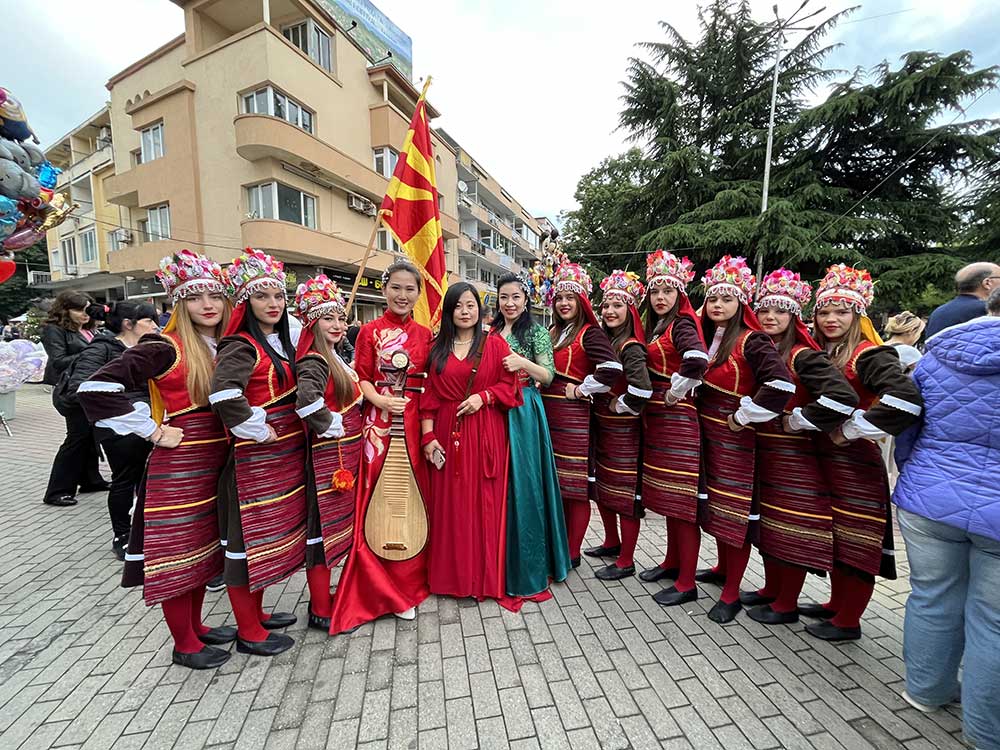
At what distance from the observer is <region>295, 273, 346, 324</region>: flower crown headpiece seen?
10.4 feet

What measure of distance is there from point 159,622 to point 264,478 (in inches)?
61.3

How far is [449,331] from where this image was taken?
9.66ft

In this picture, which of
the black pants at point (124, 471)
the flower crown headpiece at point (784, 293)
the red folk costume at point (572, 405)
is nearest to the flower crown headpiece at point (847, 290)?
the flower crown headpiece at point (784, 293)

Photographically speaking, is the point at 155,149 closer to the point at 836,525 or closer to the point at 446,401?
the point at 446,401

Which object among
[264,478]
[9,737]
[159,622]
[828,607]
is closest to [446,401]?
[264,478]

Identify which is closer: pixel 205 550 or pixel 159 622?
pixel 205 550

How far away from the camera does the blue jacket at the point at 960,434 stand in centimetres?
178

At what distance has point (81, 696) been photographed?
89.0 inches

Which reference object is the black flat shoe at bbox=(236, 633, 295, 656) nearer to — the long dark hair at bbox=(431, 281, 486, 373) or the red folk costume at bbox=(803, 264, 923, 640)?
the long dark hair at bbox=(431, 281, 486, 373)

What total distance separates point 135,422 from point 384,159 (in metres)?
18.8

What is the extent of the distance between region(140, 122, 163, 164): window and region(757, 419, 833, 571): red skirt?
21.4 meters

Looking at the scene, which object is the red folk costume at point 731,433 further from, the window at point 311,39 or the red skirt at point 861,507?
the window at point 311,39

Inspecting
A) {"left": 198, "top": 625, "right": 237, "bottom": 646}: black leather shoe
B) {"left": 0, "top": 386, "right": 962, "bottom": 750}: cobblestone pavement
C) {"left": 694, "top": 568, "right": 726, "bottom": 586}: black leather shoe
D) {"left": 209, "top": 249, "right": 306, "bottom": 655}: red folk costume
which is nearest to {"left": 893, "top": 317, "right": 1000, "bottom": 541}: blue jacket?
{"left": 0, "top": 386, "right": 962, "bottom": 750}: cobblestone pavement

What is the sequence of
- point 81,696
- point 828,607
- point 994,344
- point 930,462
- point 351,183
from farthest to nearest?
point 351,183 → point 828,607 → point 81,696 → point 930,462 → point 994,344
